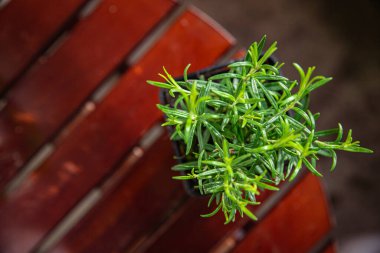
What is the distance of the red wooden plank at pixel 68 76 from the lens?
1264 millimetres

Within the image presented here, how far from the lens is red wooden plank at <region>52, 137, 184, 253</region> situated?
1.28 m

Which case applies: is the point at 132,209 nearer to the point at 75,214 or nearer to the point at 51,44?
the point at 75,214

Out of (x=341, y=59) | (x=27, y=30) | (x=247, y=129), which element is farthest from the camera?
(x=341, y=59)

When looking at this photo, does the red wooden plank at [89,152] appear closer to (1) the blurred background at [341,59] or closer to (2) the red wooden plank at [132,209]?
(2) the red wooden plank at [132,209]

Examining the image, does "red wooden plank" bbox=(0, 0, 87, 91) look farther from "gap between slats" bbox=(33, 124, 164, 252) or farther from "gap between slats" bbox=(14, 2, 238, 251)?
"gap between slats" bbox=(33, 124, 164, 252)

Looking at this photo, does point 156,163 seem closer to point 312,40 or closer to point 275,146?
point 275,146

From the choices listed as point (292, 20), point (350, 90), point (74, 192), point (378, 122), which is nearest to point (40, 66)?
point (74, 192)

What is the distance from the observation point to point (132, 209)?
129cm

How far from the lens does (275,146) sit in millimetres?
765

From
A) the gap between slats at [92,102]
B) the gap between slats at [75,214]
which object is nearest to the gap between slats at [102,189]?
the gap between slats at [75,214]

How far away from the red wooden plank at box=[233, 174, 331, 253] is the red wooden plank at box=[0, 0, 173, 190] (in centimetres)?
65

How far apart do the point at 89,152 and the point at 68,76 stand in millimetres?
233

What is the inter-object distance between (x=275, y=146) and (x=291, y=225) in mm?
603

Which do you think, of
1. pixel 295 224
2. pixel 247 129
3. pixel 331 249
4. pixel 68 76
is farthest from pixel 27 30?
pixel 331 249
